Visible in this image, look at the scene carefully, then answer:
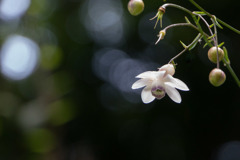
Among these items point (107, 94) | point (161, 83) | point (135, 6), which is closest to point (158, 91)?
point (161, 83)

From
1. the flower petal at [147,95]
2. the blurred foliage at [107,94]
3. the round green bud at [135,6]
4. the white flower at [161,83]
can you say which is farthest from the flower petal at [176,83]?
the blurred foliage at [107,94]

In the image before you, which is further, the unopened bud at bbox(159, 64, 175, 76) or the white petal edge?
the white petal edge

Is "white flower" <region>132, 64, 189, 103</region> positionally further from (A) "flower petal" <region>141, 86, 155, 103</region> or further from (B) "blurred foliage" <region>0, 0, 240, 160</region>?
(B) "blurred foliage" <region>0, 0, 240, 160</region>

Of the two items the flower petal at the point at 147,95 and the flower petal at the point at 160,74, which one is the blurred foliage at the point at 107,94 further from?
the flower petal at the point at 160,74

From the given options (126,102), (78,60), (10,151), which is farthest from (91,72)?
(10,151)

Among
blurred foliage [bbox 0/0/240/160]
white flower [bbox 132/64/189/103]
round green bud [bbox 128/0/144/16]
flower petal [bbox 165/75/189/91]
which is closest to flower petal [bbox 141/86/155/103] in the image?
white flower [bbox 132/64/189/103]

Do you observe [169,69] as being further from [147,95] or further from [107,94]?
[107,94]

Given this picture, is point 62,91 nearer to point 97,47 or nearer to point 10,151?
point 10,151
